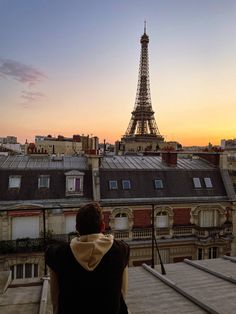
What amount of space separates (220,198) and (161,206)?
11.7 feet

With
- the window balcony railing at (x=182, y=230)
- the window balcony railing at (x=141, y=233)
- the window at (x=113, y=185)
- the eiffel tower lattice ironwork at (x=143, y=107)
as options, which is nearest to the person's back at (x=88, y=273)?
the window balcony railing at (x=141, y=233)

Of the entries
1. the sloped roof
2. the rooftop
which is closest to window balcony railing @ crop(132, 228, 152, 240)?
the sloped roof

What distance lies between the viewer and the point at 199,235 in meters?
17.7

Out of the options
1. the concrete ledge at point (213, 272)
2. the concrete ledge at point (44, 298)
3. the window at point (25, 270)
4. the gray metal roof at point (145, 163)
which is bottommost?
the window at point (25, 270)

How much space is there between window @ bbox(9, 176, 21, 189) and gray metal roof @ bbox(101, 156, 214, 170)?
438 centimetres

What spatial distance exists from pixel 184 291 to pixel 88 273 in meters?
2.54

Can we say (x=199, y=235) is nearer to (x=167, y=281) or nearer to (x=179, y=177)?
(x=179, y=177)

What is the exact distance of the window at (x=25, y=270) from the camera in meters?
15.3

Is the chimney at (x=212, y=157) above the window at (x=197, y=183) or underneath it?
above

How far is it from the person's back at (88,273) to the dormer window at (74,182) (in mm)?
14516

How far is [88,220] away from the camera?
2.51m

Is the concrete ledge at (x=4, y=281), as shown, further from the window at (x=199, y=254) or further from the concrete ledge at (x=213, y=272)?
the window at (x=199, y=254)

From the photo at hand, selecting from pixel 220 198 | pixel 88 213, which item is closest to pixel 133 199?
pixel 220 198

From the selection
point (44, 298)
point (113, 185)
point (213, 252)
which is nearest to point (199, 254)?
point (213, 252)
